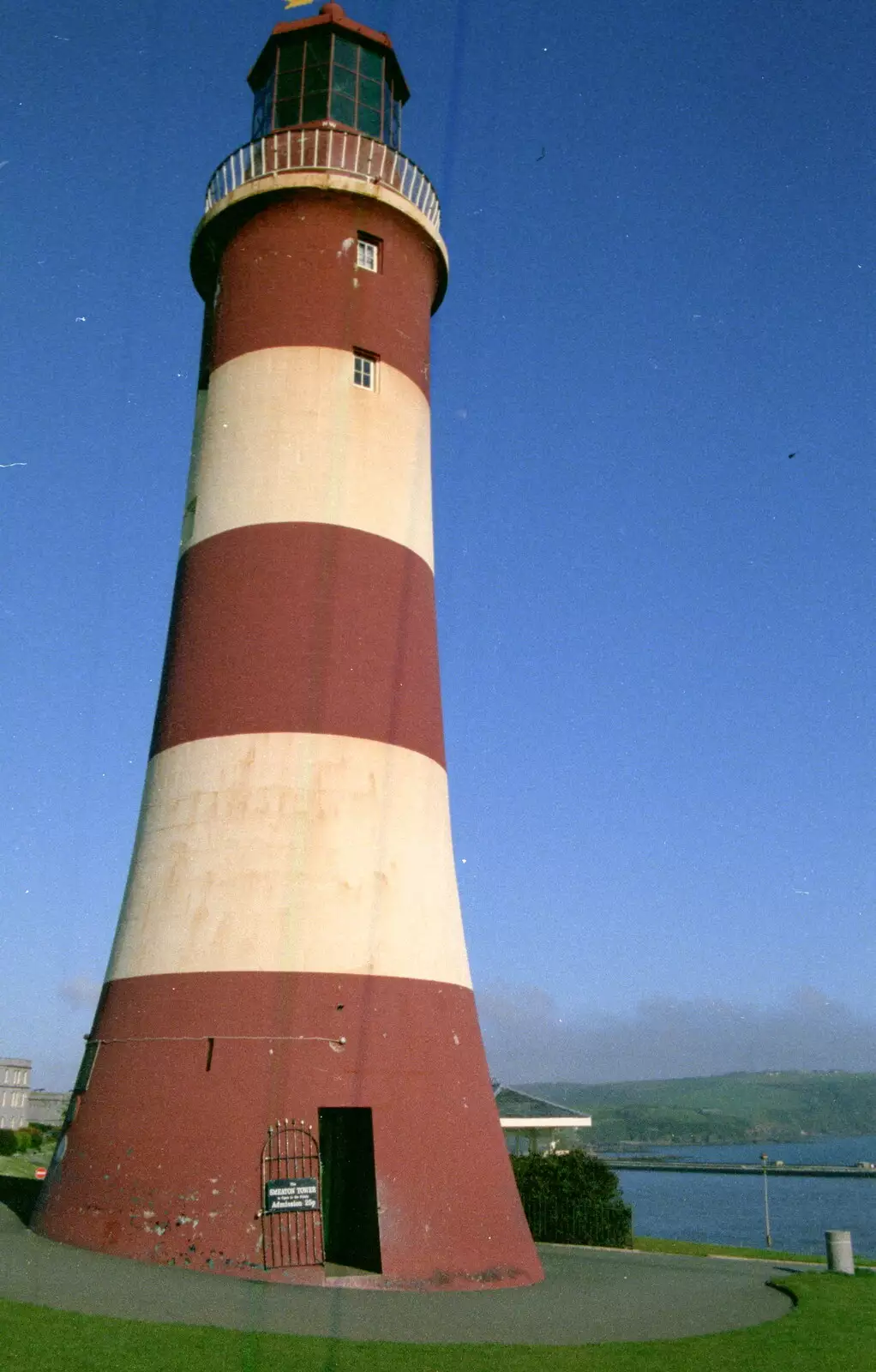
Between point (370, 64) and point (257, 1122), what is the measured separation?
16.6 metres

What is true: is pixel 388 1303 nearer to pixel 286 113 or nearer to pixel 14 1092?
pixel 286 113

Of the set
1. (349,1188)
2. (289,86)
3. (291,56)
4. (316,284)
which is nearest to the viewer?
(349,1188)

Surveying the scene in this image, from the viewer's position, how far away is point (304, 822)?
13172mm

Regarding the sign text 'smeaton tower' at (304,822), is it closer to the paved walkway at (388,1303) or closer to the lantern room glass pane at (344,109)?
the lantern room glass pane at (344,109)

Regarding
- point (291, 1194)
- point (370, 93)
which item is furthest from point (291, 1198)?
point (370, 93)

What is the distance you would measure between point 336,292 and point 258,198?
6.87ft

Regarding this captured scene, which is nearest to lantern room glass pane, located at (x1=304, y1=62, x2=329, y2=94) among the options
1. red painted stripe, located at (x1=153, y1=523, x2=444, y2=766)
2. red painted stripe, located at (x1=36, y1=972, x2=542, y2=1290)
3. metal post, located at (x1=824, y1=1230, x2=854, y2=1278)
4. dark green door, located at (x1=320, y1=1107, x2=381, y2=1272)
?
red painted stripe, located at (x1=153, y1=523, x2=444, y2=766)

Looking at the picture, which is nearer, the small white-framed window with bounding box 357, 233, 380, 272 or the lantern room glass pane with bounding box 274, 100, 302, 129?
the small white-framed window with bounding box 357, 233, 380, 272

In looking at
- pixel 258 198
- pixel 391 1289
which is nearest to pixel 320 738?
pixel 391 1289

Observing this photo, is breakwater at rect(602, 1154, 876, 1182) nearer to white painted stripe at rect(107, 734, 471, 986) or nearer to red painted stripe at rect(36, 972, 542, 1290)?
red painted stripe at rect(36, 972, 542, 1290)

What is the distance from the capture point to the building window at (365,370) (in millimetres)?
15555

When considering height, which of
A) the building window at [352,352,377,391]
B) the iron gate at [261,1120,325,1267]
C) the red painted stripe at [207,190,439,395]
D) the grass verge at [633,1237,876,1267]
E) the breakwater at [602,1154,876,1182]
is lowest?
the breakwater at [602,1154,876,1182]

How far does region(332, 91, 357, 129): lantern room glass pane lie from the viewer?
56.2ft

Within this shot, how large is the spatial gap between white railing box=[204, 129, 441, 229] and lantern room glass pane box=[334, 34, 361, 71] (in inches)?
75.2
